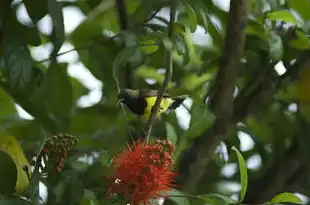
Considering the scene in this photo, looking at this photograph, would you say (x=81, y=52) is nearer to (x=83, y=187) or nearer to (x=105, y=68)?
(x=105, y=68)

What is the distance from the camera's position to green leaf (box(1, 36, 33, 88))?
2.89 feet

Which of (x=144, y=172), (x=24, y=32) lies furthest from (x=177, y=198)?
(x=24, y=32)

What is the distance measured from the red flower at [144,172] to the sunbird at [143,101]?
3.3 inches

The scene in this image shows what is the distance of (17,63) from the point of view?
0.88 meters

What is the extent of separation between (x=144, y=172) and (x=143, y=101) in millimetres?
112

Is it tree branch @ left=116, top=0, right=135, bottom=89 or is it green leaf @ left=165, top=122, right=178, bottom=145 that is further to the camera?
tree branch @ left=116, top=0, right=135, bottom=89

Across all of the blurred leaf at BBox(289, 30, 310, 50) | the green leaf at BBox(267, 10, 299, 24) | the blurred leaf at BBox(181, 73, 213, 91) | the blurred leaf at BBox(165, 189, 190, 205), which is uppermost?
the green leaf at BBox(267, 10, 299, 24)

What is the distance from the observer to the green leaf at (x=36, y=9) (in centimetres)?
83

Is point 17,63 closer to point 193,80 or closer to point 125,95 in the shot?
point 125,95

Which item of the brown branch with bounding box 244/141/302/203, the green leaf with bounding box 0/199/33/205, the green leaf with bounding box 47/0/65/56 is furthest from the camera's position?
the brown branch with bounding box 244/141/302/203

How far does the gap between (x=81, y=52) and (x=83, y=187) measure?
27cm

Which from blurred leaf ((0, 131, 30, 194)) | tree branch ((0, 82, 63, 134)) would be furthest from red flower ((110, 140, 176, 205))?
tree branch ((0, 82, 63, 134))

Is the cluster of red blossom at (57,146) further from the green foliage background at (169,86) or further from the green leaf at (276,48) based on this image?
the green leaf at (276,48)

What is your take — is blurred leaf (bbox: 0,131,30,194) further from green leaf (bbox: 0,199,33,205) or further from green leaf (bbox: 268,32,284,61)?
green leaf (bbox: 268,32,284,61)
